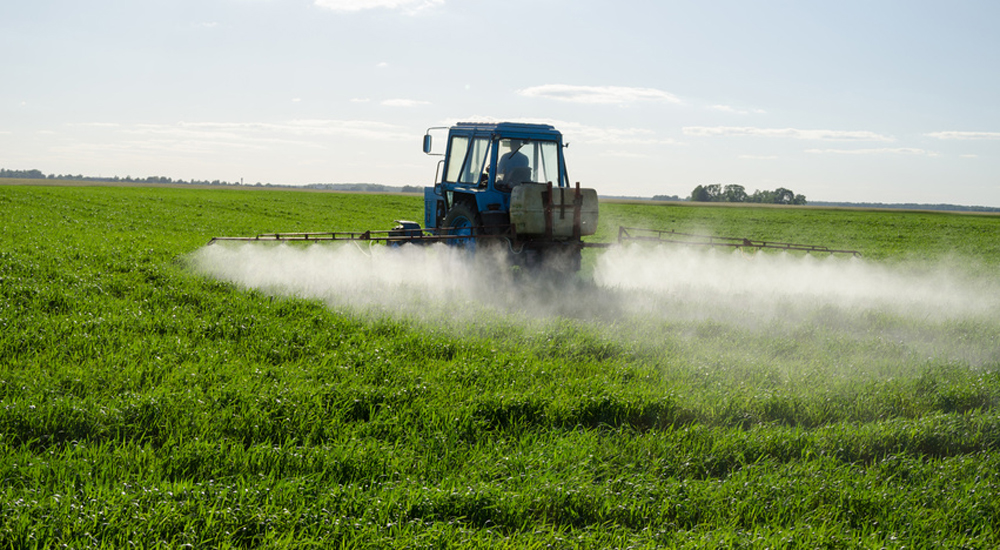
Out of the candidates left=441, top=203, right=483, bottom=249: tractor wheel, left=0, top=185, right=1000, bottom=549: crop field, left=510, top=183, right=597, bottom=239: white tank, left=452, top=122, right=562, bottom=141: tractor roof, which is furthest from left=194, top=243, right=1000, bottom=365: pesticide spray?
left=452, top=122, right=562, bottom=141: tractor roof

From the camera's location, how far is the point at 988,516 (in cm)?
436

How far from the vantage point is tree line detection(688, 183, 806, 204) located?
12875 centimetres

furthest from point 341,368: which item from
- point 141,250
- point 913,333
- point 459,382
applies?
point 141,250

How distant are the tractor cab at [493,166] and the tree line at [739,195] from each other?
12236cm

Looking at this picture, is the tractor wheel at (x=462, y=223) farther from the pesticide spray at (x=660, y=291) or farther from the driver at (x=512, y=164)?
the driver at (x=512, y=164)

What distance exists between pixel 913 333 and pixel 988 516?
5564mm

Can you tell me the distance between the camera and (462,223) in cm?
1284

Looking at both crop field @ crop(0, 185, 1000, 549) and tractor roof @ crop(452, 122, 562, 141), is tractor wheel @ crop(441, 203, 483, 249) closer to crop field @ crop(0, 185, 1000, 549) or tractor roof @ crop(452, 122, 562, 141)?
crop field @ crop(0, 185, 1000, 549)

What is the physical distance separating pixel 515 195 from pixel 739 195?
126m

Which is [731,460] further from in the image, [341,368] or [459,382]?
[341,368]

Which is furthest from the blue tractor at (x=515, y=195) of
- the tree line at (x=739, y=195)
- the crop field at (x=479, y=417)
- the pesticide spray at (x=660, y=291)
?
the tree line at (x=739, y=195)

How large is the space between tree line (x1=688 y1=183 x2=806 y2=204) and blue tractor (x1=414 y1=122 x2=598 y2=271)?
402 ft

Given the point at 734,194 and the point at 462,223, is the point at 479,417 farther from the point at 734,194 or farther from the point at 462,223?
the point at 734,194

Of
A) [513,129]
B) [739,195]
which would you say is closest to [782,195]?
[739,195]
